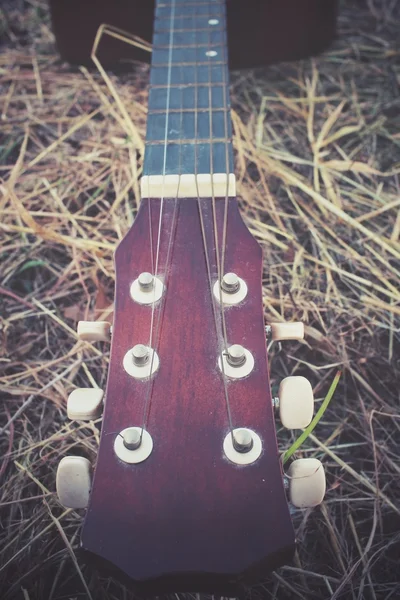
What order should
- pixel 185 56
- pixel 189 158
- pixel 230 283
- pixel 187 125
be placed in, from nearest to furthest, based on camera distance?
1. pixel 230 283
2. pixel 189 158
3. pixel 187 125
4. pixel 185 56

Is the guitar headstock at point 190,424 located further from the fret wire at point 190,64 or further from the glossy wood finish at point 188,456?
the fret wire at point 190,64

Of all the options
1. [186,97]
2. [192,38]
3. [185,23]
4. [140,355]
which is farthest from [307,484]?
[185,23]

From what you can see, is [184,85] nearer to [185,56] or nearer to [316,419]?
[185,56]

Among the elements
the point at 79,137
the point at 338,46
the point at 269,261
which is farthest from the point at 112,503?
the point at 338,46

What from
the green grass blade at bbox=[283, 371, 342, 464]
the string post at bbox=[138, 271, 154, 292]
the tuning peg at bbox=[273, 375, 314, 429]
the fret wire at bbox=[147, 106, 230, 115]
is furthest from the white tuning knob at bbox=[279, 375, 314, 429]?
the fret wire at bbox=[147, 106, 230, 115]

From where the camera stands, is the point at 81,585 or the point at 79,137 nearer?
the point at 81,585

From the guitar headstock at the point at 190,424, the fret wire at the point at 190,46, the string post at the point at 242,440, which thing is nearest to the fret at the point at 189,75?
the fret wire at the point at 190,46

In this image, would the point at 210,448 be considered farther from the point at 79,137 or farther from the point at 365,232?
the point at 79,137
